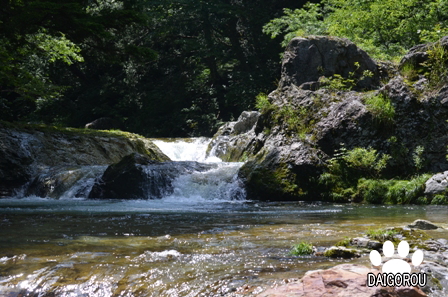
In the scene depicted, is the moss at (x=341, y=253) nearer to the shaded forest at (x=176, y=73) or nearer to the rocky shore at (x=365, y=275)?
the rocky shore at (x=365, y=275)

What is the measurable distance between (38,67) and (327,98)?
2068 centimetres

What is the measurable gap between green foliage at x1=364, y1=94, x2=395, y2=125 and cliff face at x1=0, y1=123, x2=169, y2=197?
28.7ft

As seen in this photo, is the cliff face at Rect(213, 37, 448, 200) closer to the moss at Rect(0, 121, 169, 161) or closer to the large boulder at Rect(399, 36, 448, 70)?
the large boulder at Rect(399, 36, 448, 70)

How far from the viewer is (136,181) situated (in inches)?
504

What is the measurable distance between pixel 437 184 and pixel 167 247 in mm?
7174

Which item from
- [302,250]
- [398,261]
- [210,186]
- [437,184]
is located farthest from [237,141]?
[398,261]

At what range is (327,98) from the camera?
519 inches

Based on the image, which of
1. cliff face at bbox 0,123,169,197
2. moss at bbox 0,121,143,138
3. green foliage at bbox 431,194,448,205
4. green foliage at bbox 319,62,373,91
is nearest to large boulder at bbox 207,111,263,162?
cliff face at bbox 0,123,169,197

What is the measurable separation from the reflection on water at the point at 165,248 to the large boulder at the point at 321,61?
727cm

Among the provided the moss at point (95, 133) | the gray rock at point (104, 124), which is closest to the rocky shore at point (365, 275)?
the moss at point (95, 133)

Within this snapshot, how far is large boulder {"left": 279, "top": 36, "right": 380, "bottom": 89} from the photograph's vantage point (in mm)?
15141

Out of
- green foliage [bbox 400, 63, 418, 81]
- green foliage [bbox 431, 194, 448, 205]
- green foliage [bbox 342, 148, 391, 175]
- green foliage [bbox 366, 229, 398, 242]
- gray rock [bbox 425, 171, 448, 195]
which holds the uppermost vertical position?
green foliage [bbox 400, 63, 418, 81]

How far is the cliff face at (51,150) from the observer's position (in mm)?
14688

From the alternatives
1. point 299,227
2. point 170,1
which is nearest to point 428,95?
point 299,227
